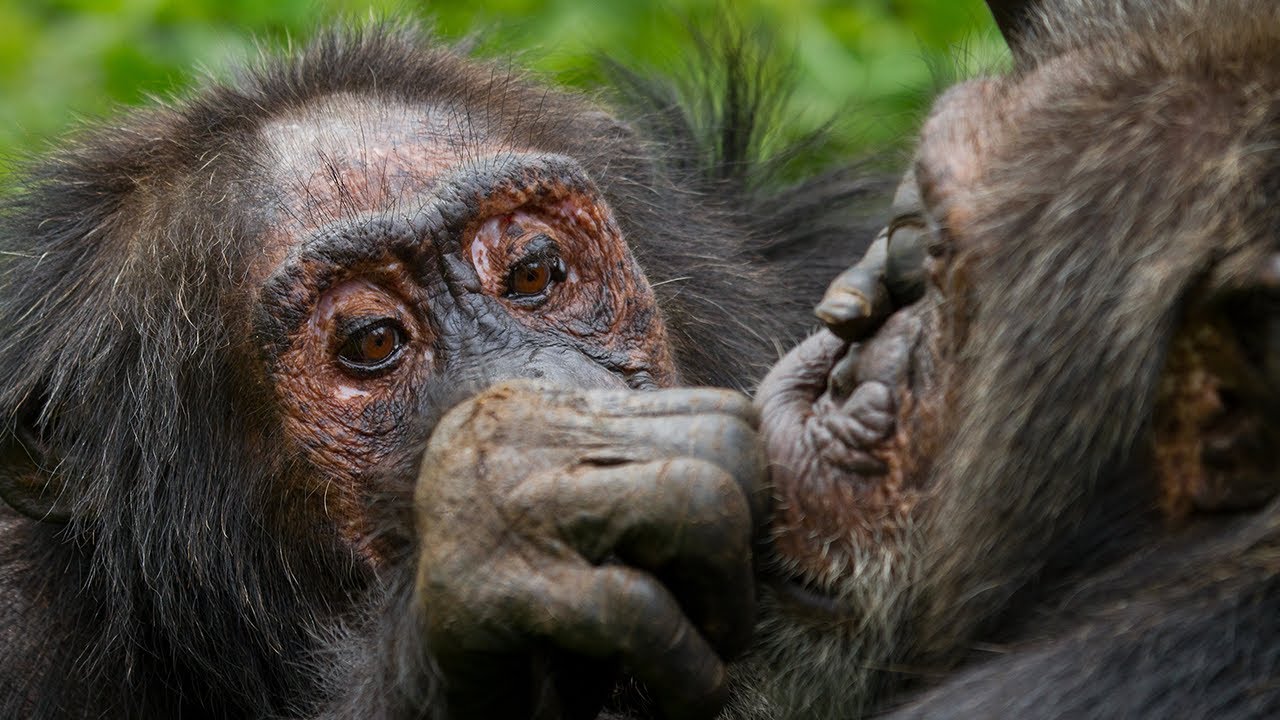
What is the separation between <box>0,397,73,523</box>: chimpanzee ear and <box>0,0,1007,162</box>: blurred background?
148cm

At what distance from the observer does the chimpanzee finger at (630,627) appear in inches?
93.6

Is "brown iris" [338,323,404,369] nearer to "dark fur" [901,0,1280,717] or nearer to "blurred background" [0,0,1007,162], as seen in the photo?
"blurred background" [0,0,1007,162]

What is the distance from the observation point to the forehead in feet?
13.0

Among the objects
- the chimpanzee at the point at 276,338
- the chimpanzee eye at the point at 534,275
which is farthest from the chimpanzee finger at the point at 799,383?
the chimpanzee eye at the point at 534,275

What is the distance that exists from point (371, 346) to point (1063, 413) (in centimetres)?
202

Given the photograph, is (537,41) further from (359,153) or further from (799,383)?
(799,383)

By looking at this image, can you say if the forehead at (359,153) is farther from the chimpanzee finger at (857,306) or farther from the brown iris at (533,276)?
the chimpanzee finger at (857,306)

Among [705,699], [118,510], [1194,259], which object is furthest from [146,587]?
[1194,259]

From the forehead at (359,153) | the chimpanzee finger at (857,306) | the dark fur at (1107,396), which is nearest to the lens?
the dark fur at (1107,396)

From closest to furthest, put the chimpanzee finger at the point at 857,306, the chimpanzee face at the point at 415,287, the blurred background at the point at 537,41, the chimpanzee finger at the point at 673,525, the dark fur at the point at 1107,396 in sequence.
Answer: the dark fur at the point at 1107,396 → the chimpanzee finger at the point at 673,525 → the chimpanzee finger at the point at 857,306 → the chimpanzee face at the point at 415,287 → the blurred background at the point at 537,41

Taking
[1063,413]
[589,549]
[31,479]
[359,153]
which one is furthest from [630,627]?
[31,479]

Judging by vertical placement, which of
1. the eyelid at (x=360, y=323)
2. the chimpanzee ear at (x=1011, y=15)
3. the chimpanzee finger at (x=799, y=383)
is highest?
the eyelid at (x=360, y=323)

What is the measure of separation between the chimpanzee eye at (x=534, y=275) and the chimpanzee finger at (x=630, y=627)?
1.62 metres

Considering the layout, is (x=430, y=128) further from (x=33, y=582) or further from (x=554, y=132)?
(x=33, y=582)
